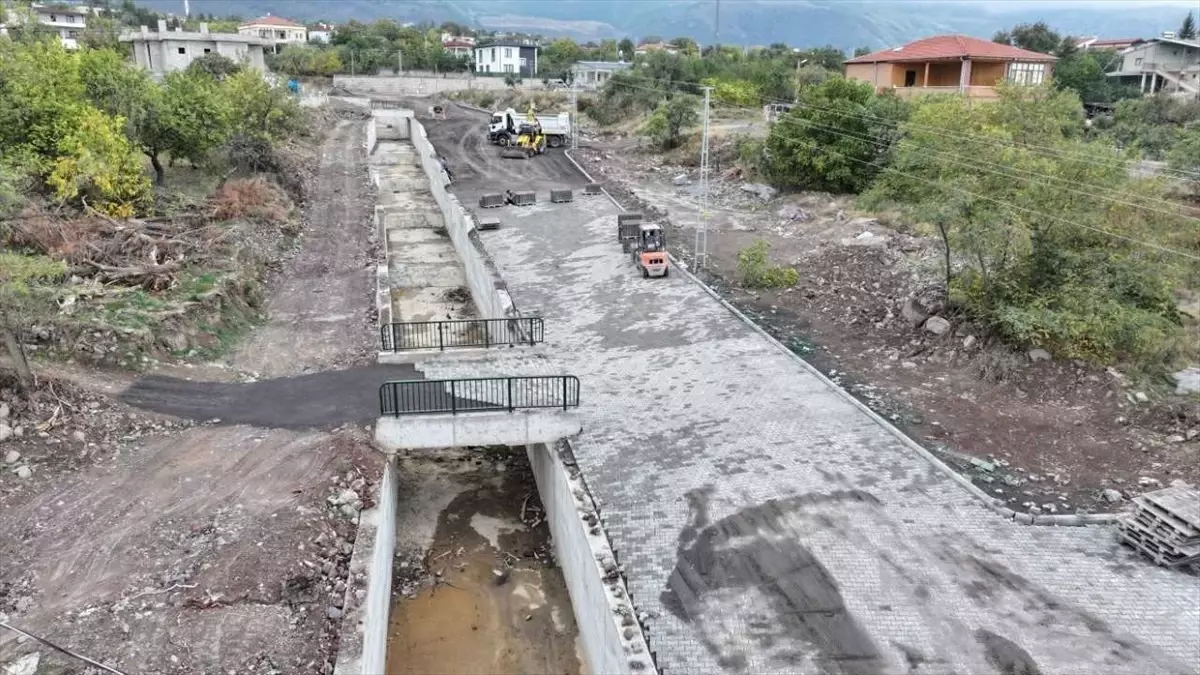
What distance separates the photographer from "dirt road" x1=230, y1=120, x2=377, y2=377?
17750mm

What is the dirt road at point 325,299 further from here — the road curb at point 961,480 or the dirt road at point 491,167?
the road curb at point 961,480

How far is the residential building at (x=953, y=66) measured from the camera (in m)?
45.7

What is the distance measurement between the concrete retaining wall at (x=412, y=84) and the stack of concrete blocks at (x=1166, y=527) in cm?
7878

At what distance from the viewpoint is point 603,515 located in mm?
11406

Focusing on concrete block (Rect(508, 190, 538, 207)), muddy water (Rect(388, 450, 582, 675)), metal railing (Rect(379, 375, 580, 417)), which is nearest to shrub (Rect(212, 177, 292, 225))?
concrete block (Rect(508, 190, 538, 207))

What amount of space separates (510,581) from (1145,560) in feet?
29.7

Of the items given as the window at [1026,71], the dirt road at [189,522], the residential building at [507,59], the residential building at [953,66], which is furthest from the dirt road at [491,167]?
the residential building at [507,59]

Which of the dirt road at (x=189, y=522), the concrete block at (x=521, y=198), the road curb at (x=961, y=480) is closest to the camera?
the dirt road at (x=189, y=522)

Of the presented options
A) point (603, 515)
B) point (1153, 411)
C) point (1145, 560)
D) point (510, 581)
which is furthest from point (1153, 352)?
point (510, 581)

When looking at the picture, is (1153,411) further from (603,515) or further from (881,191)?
(603,515)

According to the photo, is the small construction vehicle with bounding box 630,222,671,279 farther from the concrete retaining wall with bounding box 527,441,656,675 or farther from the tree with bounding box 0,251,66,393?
the tree with bounding box 0,251,66,393

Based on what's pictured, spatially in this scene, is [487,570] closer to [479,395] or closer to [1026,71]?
[479,395]

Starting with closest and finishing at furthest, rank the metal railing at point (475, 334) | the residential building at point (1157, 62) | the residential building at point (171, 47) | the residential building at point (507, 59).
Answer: the metal railing at point (475, 334) < the residential building at point (171, 47) < the residential building at point (1157, 62) < the residential building at point (507, 59)

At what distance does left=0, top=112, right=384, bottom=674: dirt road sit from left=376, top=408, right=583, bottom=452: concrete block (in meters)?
0.65
